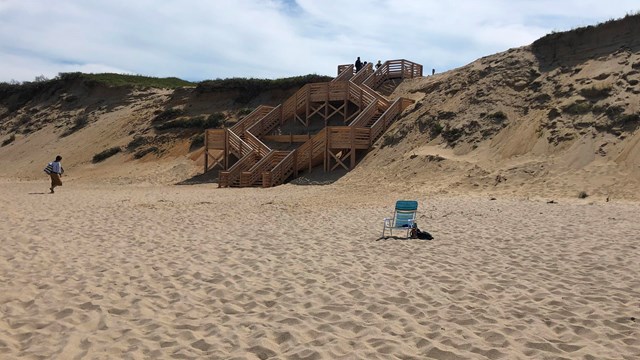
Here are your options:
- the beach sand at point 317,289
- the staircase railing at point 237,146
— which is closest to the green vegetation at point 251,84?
the staircase railing at point 237,146

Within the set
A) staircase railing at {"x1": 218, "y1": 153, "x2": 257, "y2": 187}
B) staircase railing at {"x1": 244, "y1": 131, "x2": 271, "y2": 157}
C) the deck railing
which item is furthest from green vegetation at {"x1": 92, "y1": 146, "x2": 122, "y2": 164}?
the deck railing

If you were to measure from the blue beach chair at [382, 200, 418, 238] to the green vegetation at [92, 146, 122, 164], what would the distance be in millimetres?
28481

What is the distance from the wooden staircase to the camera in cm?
2436

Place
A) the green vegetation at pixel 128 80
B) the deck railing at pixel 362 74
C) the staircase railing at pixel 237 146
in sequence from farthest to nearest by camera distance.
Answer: the green vegetation at pixel 128 80 → the deck railing at pixel 362 74 → the staircase railing at pixel 237 146

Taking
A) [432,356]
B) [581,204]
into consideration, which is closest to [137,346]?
[432,356]

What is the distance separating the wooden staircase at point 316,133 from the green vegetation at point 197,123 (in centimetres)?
437

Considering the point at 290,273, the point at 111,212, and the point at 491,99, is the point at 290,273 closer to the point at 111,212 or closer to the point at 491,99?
the point at 111,212

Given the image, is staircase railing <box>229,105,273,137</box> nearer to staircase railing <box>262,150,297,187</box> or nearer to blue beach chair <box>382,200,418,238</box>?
staircase railing <box>262,150,297,187</box>

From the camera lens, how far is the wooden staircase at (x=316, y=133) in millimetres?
24359

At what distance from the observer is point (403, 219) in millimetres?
10578

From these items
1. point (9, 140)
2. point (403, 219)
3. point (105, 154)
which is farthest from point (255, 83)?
point (403, 219)

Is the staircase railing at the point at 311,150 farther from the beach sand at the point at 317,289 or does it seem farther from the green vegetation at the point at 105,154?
the green vegetation at the point at 105,154

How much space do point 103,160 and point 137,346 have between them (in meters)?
33.0

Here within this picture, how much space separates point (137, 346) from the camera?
14.6 feet
